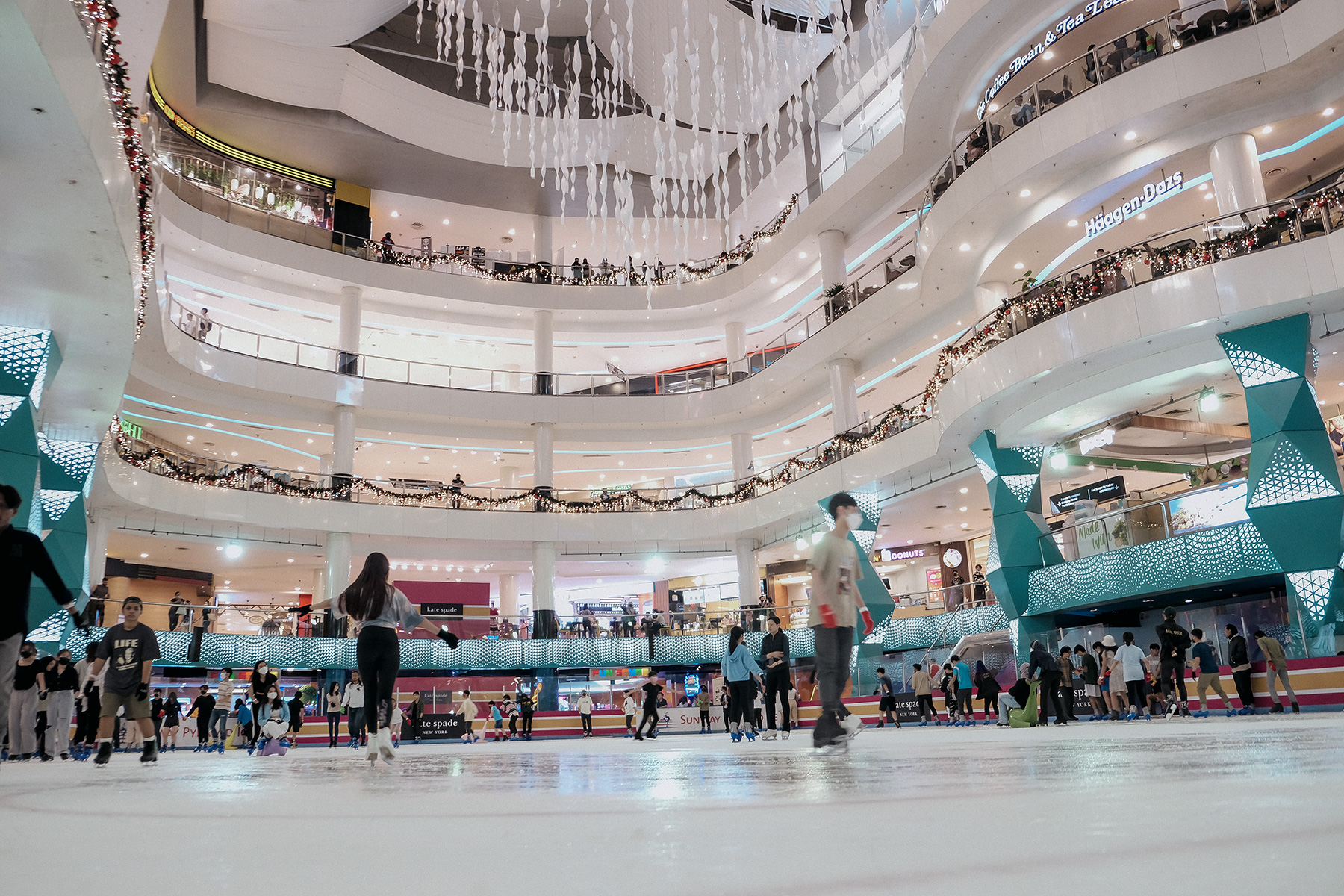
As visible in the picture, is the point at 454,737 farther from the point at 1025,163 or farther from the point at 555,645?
the point at 1025,163

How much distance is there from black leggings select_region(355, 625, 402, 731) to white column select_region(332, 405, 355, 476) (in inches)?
912

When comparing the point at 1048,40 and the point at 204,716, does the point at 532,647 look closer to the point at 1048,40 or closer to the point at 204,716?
the point at 204,716

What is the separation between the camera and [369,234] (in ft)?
110

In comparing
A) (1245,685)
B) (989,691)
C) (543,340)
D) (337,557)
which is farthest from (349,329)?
(1245,685)

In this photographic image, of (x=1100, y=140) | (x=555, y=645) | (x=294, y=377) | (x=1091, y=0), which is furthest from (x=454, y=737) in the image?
(x=1091, y=0)

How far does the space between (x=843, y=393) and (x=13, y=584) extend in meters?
23.5

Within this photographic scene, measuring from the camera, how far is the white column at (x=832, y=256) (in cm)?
2769

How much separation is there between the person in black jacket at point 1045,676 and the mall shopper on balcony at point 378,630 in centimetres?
941

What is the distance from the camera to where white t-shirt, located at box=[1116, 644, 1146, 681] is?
14.0 m

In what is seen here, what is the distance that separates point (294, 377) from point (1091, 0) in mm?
22005

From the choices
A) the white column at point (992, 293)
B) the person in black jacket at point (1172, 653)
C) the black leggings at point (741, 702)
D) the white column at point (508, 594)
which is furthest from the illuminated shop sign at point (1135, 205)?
the white column at point (508, 594)

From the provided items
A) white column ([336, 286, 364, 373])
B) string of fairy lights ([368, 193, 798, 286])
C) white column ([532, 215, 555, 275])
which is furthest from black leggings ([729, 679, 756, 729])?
white column ([532, 215, 555, 275])

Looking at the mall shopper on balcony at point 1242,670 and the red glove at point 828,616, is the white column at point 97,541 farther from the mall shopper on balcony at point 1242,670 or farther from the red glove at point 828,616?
the mall shopper on balcony at point 1242,670

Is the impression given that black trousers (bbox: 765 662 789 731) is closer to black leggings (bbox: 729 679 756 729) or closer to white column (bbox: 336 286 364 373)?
black leggings (bbox: 729 679 756 729)
